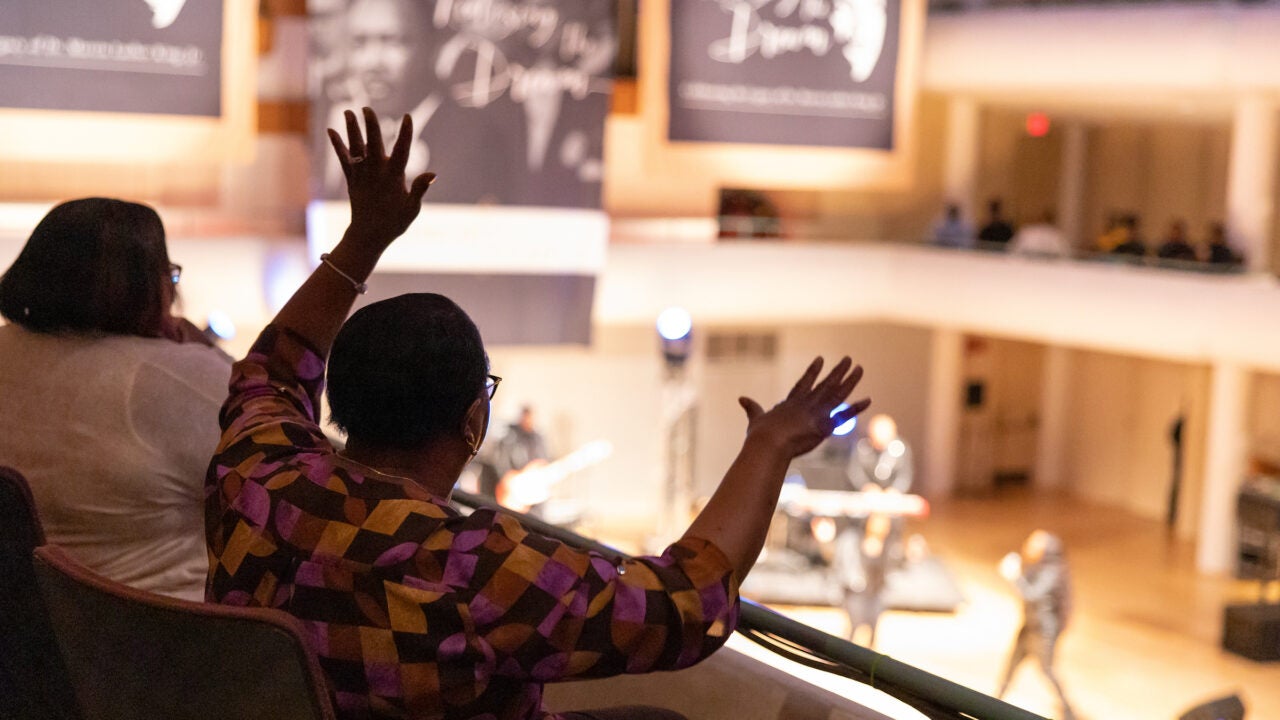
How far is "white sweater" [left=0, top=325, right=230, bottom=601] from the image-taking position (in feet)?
6.60

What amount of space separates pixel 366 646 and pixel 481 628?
0.48 ft

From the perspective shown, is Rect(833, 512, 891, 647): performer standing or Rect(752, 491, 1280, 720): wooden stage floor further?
Rect(833, 512, 891, 647): performer standing

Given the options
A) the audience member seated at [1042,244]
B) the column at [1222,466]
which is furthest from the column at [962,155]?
the column at [1222,466]

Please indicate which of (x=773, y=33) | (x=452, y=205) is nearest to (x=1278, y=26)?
(x=773, y=33)

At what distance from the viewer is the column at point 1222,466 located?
13195mm

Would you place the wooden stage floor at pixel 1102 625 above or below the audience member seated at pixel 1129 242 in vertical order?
below

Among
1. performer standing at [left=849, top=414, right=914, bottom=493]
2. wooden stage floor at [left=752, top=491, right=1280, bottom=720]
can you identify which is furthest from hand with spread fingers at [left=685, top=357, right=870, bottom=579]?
performer standing at [left=849, top=414, right=914, bottom=493]

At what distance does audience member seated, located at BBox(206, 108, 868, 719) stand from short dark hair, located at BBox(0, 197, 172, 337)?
520mm

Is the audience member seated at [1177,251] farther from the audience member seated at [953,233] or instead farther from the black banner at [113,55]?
the black banner at [113,55]

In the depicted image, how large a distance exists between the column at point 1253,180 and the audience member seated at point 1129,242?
773mm

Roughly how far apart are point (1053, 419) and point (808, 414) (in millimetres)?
16907

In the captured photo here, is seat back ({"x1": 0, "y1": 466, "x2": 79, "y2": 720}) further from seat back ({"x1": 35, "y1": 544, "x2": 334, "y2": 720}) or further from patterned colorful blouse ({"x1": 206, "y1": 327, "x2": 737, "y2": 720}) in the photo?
patterned colorful blouse ({"x1": 206, "y1": 327, "x2": 737, "y2": 720})

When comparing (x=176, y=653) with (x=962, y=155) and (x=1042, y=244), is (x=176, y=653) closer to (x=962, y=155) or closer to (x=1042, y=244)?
(x=1042, y=244)

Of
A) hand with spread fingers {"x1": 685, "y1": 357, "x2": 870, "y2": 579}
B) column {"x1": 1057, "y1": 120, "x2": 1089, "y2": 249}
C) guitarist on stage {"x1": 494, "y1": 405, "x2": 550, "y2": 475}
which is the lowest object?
guitarist on stage {"x1": 494, "y1": 405, "x2": 550, "y2": 475}
